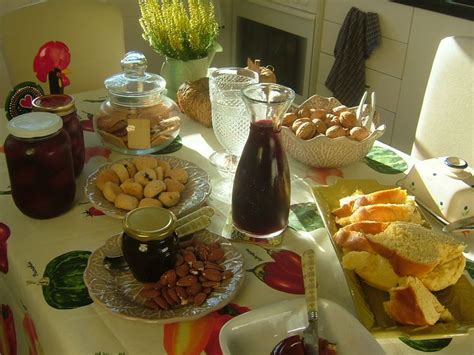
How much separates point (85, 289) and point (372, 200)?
18.6 inches

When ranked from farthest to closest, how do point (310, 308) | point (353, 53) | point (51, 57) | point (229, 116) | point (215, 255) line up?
1. point (353, 53)
2. point (51, 57)
3. point (229, 116)
4. point (215, 255)
5. point (310, 308)

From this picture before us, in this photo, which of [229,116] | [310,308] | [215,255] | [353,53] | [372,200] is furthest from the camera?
[353,53]

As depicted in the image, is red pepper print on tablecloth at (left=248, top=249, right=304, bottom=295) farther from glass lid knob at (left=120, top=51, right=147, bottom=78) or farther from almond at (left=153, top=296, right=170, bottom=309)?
glass lid knob at (left=120, top=51, right=147, bottom=78)

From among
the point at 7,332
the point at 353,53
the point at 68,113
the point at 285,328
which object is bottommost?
the point at 7,332

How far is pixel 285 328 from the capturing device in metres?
0.65

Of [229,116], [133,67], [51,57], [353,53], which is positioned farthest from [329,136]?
[353,53]

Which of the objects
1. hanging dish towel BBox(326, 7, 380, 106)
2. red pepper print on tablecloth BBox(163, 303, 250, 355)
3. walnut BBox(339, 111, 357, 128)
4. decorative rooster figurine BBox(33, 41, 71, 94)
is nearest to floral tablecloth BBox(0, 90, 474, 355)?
red pepper print on tablecloth BBox(163, 303, 250, 355)

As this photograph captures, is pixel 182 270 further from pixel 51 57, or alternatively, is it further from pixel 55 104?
pixel 51 57

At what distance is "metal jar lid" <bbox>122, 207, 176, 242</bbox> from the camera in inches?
27.1

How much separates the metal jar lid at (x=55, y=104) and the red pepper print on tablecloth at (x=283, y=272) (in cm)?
45

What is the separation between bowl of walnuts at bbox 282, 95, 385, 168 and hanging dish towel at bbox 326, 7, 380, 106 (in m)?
1.22

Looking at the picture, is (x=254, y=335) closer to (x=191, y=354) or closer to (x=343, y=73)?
(x=191, y=354)

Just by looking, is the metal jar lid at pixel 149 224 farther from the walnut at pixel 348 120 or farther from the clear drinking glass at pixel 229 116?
the walnut at pixel 348 120

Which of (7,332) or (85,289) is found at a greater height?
(85,289)
